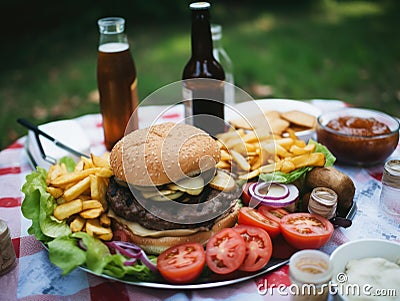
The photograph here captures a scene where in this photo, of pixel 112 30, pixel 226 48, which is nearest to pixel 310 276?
pixel 112 30

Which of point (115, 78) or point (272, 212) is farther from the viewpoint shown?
point (115, 78)

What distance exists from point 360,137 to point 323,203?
68 centimetres

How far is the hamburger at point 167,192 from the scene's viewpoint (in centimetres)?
197

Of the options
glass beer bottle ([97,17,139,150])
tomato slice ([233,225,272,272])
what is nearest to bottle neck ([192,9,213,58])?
glass beer bottle ([97,17,139,150])

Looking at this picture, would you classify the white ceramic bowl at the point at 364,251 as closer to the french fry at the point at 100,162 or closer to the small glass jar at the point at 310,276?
the small glass jar at the point at 310,276

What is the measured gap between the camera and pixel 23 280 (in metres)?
1.83

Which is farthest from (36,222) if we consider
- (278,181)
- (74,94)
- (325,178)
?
(74,94)

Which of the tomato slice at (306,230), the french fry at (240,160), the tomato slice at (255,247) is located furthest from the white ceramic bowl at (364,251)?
the french fry at (240,160)

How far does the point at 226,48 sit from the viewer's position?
7.05 meters

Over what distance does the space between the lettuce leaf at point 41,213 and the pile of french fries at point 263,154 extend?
0.80 m

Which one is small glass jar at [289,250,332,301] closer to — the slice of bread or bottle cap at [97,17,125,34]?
the slice of bread

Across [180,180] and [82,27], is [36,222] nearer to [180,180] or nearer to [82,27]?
[180,180]

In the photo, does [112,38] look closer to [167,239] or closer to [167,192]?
[167,192]

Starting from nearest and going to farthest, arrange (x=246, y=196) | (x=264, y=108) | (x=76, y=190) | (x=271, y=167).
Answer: (x=76, y=190) < (x=246, y=196) < (x=271, y=167) < (x=264, y=108)
